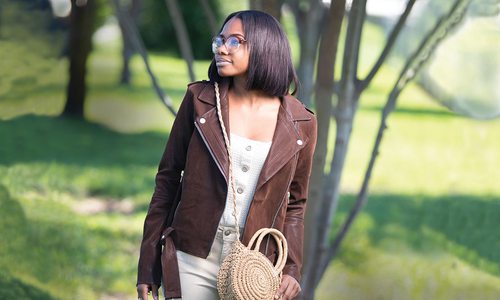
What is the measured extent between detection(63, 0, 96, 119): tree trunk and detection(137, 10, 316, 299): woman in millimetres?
6873

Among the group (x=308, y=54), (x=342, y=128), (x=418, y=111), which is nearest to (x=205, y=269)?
(x=342, y=128)

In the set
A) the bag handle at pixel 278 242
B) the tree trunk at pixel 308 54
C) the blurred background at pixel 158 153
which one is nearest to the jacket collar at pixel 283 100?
the bag handle at pixel 278 242

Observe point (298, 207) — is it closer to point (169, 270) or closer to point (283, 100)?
point (283, 100)

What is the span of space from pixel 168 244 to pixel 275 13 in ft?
7.62

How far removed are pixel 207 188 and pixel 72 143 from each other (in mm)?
7255

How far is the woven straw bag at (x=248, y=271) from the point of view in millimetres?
3086

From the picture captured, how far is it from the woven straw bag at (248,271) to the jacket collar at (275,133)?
22 millimetres

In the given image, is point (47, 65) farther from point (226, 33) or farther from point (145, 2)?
point (226, 33)

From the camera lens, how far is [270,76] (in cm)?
325

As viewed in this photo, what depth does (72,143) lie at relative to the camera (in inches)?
407

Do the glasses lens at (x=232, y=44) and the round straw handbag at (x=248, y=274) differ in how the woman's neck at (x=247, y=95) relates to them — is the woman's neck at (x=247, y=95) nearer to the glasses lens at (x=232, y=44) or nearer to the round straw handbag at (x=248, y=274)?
the glasses lens at (x=232, y=44)

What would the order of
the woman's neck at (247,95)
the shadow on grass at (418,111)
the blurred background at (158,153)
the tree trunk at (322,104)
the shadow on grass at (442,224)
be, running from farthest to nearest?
1. the shadow on grass at (418,111)
2. the shadow on grass at (442,224)
3. the blurred background at (158,153)
4. the tree trunk at (322,104)
5. the woman's neck at (247,95)

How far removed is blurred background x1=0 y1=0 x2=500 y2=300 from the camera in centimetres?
912

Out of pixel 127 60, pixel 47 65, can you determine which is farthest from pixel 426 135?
pixel 47 65
